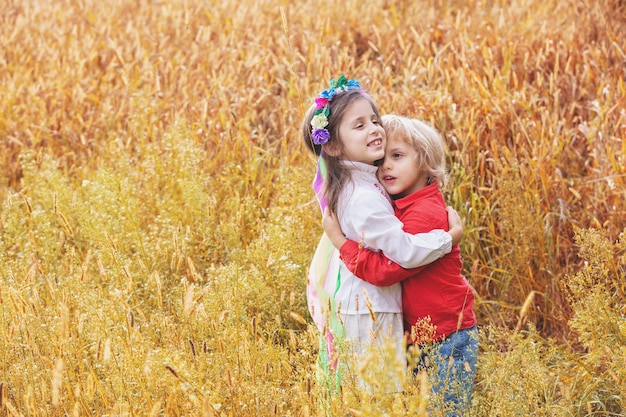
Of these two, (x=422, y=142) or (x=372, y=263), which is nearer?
(x=372, y=263)

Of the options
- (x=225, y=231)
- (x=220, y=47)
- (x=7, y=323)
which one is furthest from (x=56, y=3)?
(x=7, y=323)

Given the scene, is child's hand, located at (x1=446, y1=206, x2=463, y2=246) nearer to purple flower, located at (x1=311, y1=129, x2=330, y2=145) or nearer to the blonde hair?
the blonde hair

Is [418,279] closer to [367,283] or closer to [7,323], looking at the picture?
[367,283]

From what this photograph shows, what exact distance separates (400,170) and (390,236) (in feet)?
1.07

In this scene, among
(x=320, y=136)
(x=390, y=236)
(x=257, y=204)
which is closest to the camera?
(x=390, y=236)

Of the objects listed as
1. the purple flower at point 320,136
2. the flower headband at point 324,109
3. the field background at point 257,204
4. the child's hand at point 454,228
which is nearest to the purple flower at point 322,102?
the flower headband at point 324,109

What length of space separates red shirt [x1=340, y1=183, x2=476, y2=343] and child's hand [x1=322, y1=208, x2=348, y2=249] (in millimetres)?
33

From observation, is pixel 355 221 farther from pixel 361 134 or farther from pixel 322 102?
pixel 322 102

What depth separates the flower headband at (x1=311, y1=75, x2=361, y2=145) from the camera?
2961 mm

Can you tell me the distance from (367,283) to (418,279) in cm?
18

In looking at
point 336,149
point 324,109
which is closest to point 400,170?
point 336,149

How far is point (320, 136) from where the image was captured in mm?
2959

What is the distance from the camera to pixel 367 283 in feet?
9.36

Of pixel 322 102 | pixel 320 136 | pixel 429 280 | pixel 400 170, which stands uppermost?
pixel 322 102
